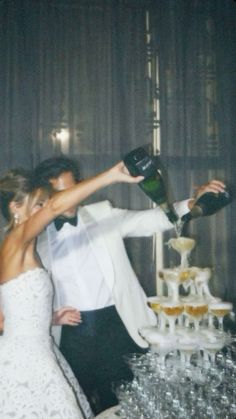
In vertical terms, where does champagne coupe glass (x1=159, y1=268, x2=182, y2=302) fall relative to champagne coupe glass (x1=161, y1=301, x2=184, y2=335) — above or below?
above

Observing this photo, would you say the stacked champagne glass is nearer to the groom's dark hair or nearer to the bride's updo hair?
the bride's updo hair

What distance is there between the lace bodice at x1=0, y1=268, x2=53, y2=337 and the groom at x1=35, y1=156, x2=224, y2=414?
0.51 m

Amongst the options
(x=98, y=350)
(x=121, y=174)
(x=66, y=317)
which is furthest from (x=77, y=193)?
(x=98, y=350)

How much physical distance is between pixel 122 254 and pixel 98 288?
0.18m

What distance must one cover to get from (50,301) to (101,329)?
56 cm

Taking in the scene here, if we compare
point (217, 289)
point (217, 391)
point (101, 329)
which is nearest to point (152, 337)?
point (217, 391)

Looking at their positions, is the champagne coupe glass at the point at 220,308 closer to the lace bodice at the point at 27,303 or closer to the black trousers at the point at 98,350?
the lace bodice at the point at 27,303

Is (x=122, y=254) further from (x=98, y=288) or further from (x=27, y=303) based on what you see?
(x=27, y=303)

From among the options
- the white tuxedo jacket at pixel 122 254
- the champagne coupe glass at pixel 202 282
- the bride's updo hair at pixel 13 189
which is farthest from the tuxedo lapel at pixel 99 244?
the champagne coupe glass at pixel 202 282

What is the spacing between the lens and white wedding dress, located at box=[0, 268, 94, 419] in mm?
1331

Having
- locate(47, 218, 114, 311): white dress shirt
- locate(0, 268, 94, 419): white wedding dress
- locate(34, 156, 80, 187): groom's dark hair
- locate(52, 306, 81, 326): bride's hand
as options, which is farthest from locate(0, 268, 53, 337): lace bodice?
locate(34, 156, 80, 187): groom's dark hair

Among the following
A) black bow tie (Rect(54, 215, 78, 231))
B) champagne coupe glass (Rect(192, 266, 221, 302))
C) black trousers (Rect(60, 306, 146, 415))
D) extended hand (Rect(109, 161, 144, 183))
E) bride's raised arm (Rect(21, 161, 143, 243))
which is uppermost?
extended hand (Rect(109, 161, 144, 183))

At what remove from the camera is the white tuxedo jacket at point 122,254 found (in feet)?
6.47

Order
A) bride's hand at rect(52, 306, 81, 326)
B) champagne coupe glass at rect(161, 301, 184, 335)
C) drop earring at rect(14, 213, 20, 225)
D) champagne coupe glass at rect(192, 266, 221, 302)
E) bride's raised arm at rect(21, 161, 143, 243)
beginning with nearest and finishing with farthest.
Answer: bride's raised arm at rect(21, 161, 143, 243)
champagne coupe glass at rect(161, 301, 184, 335)
champagne coupe glass at rect(192, 266, 221, 302)
drop earring at rect(14, 213, 20, 225)
bride's hand at rect(52, 306, 81, 326)
